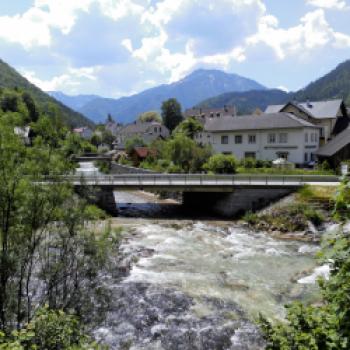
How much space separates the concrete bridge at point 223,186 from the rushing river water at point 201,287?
18.2 feet

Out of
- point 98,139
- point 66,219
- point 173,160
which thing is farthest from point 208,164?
point 98,139

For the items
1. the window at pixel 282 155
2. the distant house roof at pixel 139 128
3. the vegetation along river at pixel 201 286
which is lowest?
the vegetation along river at pixel 201 286

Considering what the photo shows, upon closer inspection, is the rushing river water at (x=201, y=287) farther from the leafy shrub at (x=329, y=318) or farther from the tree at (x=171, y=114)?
the tree at (x=171, y=114)

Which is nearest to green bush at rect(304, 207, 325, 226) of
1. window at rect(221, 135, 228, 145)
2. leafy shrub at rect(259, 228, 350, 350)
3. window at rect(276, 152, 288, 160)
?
leafy shrub at rect(259, 228, 350, 350)

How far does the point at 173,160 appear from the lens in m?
51.8

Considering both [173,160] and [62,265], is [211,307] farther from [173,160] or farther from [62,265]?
[173,160]

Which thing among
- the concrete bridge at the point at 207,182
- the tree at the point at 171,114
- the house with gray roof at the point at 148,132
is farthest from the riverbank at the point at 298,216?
the tree at the point at 171,114

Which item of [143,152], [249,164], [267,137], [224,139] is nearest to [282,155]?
[267,137]

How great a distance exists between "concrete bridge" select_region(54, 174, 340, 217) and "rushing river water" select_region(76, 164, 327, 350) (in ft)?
18.2

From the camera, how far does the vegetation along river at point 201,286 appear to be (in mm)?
12297

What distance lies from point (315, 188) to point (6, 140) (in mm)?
28659

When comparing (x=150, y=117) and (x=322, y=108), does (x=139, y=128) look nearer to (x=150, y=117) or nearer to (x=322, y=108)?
(x=150, y=117)

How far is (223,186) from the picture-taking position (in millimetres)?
32594

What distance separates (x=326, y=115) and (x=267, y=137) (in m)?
13.1
